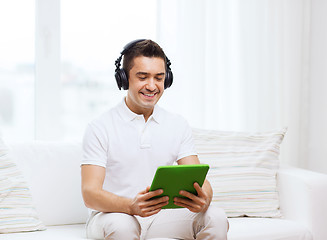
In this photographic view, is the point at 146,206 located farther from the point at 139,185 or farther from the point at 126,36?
the point at 126,36

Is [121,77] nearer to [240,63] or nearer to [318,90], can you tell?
[240,63]

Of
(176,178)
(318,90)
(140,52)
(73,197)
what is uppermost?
(140,52)

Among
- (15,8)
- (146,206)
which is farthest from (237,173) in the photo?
(15,8)

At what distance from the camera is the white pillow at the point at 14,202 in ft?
6.75

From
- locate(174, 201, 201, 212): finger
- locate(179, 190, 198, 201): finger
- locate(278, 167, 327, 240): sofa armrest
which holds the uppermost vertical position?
locate(179, 190, 198, 201): finger

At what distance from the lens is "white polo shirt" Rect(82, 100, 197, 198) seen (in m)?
1.96

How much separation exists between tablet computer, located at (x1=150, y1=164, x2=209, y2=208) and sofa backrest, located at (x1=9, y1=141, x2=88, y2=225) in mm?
767

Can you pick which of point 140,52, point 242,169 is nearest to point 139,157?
point 140,52

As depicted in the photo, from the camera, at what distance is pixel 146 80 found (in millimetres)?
1986

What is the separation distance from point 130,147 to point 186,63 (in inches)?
51.1

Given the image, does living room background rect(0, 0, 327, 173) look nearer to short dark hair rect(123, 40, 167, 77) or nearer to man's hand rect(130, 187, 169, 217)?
short dark hair rect(123, 40, 167, 77)

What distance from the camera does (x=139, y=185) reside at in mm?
1984

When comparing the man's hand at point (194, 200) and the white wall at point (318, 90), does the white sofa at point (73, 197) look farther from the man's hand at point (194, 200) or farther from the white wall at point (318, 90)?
the white wall at point (318, 90)

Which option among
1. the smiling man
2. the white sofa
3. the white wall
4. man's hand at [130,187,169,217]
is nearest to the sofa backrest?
the white sofa
